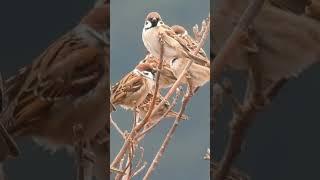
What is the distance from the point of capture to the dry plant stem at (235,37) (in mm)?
2402

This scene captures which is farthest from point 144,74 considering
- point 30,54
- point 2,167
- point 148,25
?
point 2,167

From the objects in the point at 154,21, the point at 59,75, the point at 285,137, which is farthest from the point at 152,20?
the point at 285,137

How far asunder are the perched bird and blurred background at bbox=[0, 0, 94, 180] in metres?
0.23

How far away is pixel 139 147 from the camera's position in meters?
2.42

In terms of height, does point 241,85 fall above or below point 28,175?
above

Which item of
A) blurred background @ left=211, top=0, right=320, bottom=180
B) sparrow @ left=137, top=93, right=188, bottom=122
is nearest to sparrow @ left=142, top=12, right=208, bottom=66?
sparrow @ left=137, top=93, right=188, bottom=122

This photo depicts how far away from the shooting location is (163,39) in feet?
8.06

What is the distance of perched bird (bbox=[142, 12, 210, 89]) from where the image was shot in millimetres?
2443

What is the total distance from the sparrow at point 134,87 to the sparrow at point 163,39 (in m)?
0.06

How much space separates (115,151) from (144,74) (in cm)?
25

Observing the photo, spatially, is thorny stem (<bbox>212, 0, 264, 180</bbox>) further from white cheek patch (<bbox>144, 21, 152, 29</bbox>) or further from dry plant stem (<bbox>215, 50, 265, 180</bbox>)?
white cheek patch (<bbox>144, 21, 152, 29</bbox>)

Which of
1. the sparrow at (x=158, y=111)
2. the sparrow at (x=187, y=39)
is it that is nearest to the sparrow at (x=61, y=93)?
the sparrow at (x=158, y=111)

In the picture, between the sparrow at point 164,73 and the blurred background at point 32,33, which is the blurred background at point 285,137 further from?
the blurred background at point 32,33

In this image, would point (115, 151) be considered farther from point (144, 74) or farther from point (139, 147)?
point (144, 74)
